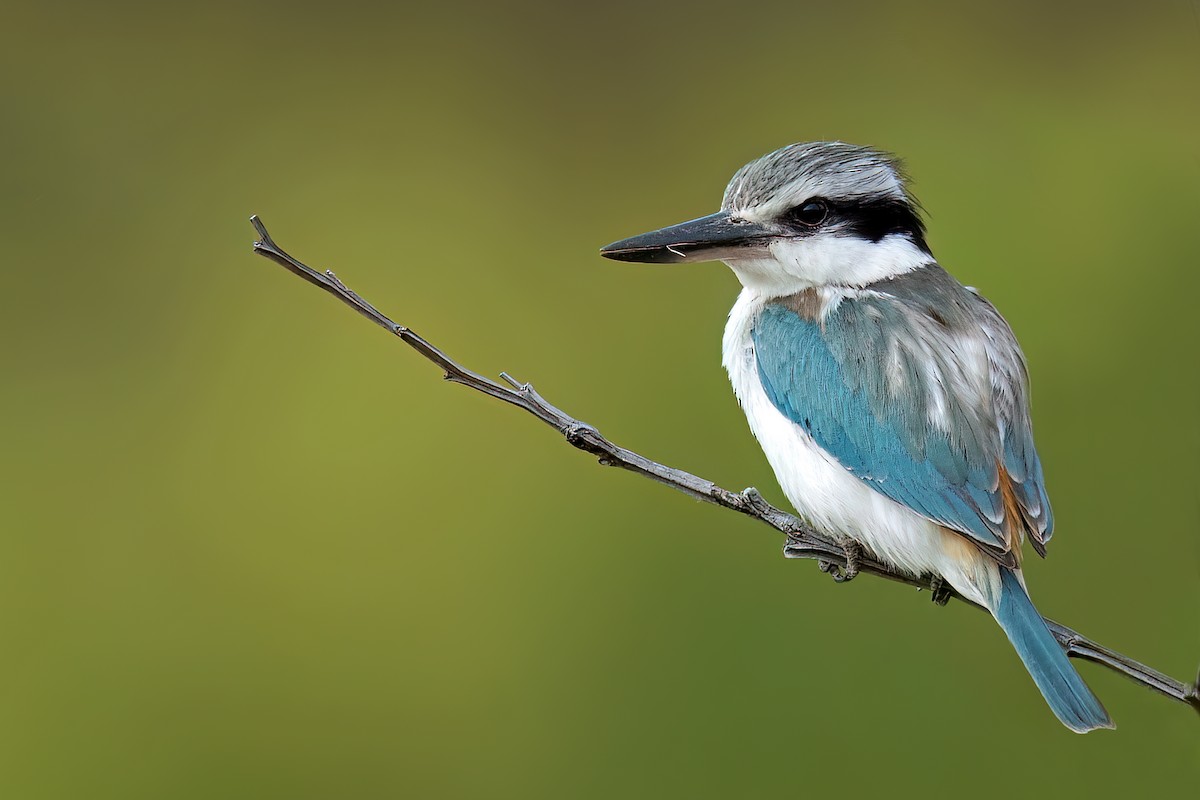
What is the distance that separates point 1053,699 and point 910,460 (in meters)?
0.32

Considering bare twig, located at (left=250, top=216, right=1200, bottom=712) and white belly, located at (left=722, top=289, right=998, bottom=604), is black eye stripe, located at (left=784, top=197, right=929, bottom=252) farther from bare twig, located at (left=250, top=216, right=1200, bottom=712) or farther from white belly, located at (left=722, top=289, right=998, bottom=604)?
bare twig, located at (left=250, top=216, right=1200, bottom=712)

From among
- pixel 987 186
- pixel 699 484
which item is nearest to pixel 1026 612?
pixel 699 484

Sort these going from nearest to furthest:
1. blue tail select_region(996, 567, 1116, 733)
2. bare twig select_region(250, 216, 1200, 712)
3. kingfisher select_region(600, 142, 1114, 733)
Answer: bare twig select_region(250, 216, 1200, 712)
blue tail select_region(996, 567, 1116, 733)
kingfisher select_region(600, 142, 1114, 733)

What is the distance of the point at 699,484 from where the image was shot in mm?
1324

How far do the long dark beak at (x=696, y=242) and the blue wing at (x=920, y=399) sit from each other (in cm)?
11

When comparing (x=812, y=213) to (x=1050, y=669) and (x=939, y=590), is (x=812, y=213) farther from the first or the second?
(x=1050, y=669)

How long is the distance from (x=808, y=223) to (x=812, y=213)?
0.05ft

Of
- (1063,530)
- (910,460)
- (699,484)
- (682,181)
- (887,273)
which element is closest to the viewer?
(699,484)

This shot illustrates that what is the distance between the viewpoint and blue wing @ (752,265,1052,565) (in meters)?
1.48

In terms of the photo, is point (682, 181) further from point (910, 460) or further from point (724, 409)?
point (910, 460)

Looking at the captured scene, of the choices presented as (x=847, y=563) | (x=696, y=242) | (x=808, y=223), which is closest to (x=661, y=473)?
(x=847, y=563)

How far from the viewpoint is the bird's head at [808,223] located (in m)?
1.66

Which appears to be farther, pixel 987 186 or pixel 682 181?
pixel 682 181

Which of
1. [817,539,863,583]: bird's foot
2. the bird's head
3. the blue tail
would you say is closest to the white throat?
the bird's head
